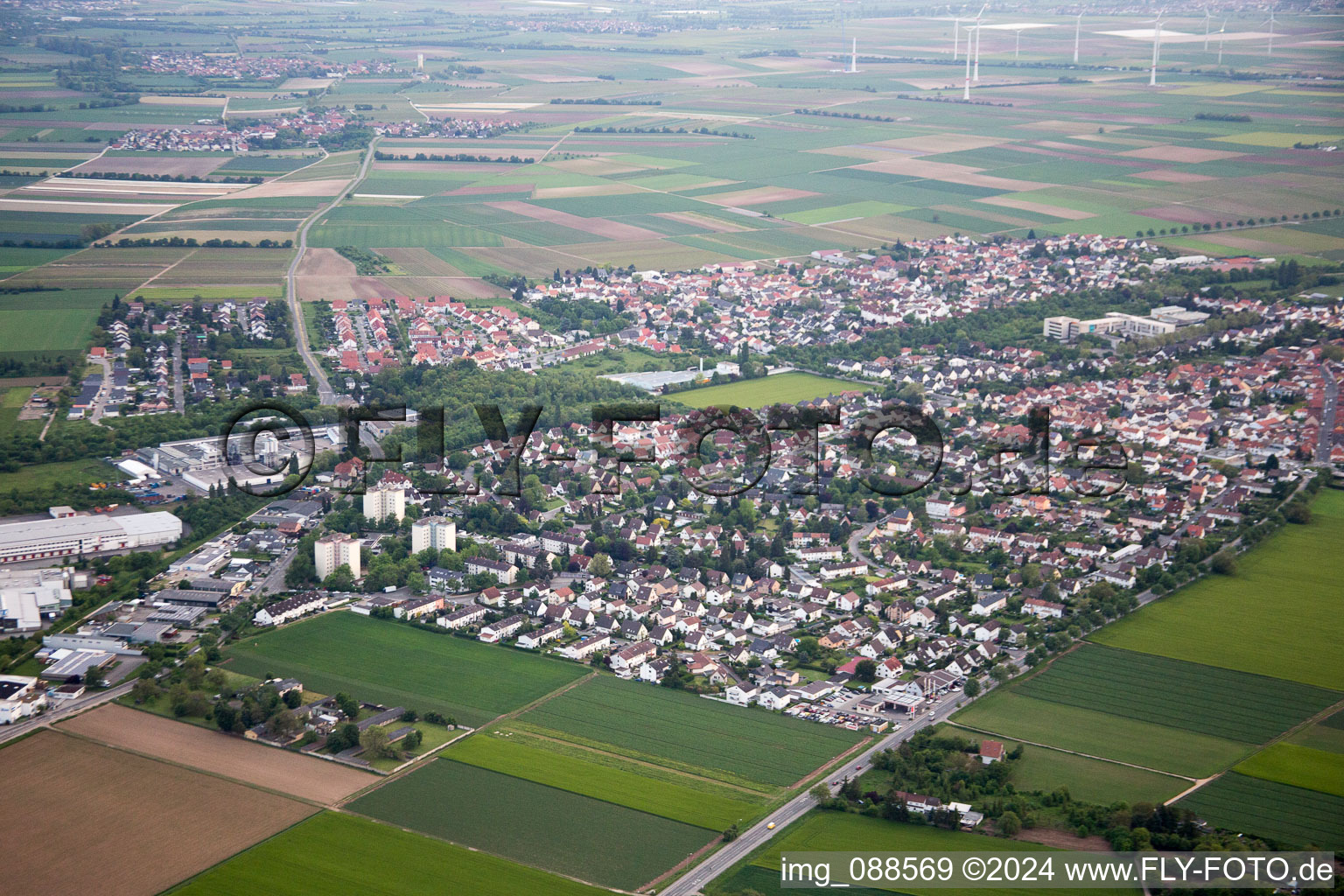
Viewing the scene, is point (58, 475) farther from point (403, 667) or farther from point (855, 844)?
point (855, 844)

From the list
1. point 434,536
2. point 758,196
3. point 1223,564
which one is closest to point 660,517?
point 434,536

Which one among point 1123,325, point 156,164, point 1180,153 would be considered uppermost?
point 1180,153

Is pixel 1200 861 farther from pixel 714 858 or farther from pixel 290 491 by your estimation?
pixel 290 491

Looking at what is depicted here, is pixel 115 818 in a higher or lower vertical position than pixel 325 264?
lower

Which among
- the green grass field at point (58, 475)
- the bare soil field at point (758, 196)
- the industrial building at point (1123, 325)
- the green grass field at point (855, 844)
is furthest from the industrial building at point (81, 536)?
the bare soil field at point (758, 196)

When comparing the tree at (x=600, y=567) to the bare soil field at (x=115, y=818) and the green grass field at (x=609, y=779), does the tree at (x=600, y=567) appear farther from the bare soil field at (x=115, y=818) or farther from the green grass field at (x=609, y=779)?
the bare soil field at (x=115, y=818)

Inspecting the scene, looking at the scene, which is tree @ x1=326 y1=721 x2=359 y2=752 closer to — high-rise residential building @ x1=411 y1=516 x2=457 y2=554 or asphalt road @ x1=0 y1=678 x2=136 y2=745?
asphalt road @ x1=0 y1=678 x2=136 y2=745

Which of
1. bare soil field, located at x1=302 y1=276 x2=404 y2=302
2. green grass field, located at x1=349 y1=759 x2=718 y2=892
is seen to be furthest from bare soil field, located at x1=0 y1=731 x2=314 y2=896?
bare soil field, located at x1=302 y1=276 x2=404 y2=302

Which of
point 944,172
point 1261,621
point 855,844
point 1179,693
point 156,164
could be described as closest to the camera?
point 855,844

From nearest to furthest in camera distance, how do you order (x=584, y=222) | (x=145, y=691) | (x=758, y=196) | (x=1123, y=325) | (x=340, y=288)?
(x=145, y=691) < (x=1123, y=325) < (x=340, y=288) < (x=584, y=222) < (x=758, y=196)
